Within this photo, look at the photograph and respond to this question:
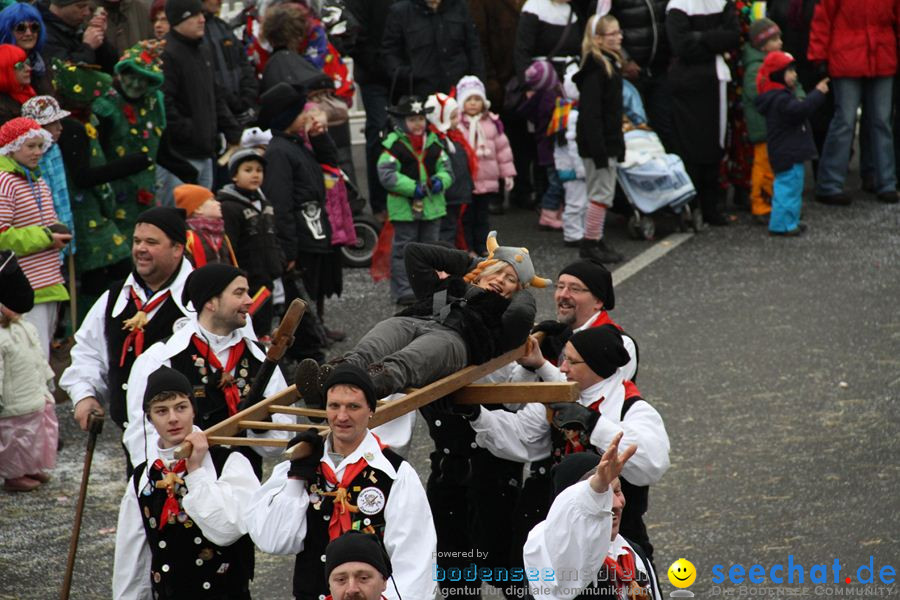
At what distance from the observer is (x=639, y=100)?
1400 centimetres

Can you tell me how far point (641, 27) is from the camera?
46.5 feet

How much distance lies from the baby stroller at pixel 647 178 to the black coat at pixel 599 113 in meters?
0.36

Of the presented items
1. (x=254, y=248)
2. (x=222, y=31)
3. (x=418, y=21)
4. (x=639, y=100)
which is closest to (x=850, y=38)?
(x=639, y=100)

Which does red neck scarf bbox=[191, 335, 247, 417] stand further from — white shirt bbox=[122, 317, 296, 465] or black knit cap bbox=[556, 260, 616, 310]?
black knit cap bbox=[556, 260, 616, 310]

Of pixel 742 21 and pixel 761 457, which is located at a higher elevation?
pixel 742 21

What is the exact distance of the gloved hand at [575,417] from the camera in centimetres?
577

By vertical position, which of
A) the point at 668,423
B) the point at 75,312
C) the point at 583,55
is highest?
the point at 583,55

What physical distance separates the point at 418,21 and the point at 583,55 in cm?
172

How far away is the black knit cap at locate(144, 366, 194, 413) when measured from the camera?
560 cm

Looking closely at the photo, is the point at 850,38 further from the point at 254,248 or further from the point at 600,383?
the point at 600,383

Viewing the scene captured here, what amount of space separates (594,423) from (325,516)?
1.22m

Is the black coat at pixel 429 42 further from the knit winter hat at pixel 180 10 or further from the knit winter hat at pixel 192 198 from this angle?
the knit winter hat at pixel 192 198

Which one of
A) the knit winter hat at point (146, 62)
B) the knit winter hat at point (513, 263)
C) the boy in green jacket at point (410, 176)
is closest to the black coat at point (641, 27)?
the boy in green jacket at point (410, 176)

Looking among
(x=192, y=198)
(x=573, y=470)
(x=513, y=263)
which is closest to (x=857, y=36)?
(x=192, y=198)
